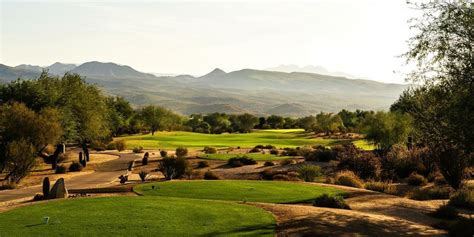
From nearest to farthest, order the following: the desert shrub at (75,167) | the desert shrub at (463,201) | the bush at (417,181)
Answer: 1. the desert shrub at (463,201)
2. the bush at (417,181)
3. the desert shrub at (75,167)

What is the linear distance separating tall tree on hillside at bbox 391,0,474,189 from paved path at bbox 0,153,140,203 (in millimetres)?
22962

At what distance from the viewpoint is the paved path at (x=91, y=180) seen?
29.3 metres

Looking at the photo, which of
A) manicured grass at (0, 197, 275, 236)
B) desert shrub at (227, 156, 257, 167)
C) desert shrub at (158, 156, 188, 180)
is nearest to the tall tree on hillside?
manicured grass at (0, 197, 275, 236)

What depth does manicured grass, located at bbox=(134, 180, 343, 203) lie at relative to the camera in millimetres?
24484

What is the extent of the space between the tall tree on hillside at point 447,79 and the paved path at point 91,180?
23.0 meters

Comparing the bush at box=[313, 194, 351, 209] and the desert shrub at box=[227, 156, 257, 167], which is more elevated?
the bush at box=[313, 194, 351, 209]

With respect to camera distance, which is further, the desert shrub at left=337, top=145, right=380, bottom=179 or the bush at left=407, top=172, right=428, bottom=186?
the desert shrub at left=337, top=145, right=380, bottom=179

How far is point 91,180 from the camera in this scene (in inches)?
1521

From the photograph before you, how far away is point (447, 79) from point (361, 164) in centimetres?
2335

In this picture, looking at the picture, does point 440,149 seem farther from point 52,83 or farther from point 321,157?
point 52,83

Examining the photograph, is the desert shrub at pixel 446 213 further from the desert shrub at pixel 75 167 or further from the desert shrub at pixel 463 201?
the desert shrub at pixel 75 167

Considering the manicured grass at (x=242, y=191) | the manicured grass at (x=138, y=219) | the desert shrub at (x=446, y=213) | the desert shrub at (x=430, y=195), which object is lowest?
the desert shrub at (x=430, y=195)

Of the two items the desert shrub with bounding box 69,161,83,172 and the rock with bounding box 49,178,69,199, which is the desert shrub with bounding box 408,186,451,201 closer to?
the rock with bounding box 49,178,69,199

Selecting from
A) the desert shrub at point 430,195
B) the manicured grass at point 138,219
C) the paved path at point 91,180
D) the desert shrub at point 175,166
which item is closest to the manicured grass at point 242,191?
the manicured grass at point 138,219
